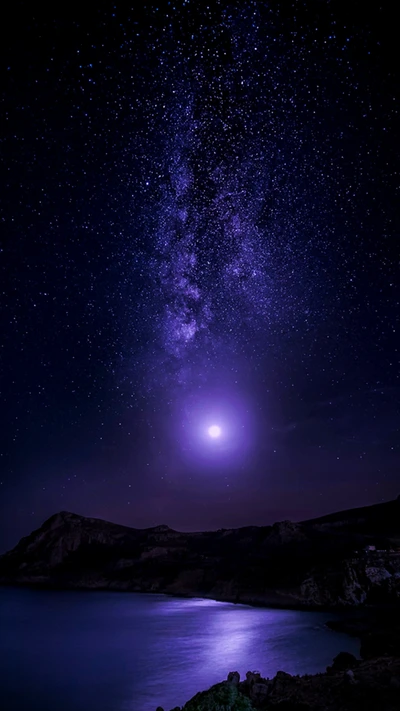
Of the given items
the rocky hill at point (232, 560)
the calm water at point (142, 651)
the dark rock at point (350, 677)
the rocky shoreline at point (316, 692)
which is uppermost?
the rocky hill at point (232, 560)

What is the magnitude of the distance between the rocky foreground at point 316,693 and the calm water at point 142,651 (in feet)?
28.4

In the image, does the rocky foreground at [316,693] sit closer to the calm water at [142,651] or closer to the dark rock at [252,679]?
the dark rock at [252,679]

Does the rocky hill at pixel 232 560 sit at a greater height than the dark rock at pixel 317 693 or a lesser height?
greater

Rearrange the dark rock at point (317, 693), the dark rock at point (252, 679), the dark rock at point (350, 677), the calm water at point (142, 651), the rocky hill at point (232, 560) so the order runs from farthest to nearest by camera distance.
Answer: the rocky hill at point (232, 560), the calm water at point (142, 651), the dark rock at point (252, 679), the dark rock at point (350, 677), the dark rock at point (317, 693)

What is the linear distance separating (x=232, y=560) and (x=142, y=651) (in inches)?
1368

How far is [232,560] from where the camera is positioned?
62188 mm

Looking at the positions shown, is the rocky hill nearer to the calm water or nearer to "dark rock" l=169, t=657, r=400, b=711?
the calm water

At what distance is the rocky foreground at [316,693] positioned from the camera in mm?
9258

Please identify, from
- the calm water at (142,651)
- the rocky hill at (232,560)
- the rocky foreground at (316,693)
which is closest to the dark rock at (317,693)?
the rocky foreground at (316,693)

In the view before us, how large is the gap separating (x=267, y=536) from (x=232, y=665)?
1707 inches

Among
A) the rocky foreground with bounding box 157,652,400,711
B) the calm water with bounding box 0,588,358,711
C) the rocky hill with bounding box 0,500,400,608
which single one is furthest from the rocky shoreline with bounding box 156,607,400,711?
the rocky hill with bounding box 0,500,400,608

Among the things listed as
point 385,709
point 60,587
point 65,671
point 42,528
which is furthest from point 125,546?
point 385,709

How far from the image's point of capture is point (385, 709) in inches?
379

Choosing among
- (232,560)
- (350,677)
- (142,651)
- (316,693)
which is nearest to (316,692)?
(316,693)
